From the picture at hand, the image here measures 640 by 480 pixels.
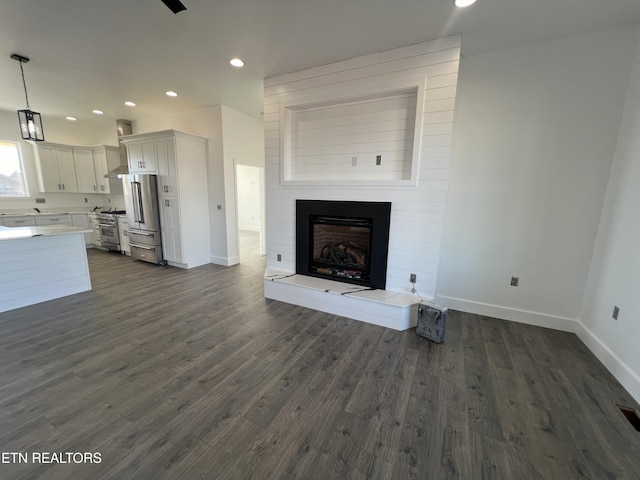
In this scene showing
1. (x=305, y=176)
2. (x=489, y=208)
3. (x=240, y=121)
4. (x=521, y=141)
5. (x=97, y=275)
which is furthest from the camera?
(x=240, y=121)

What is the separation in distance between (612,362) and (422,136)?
2.69 metres

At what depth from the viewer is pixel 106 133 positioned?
6.65 meters

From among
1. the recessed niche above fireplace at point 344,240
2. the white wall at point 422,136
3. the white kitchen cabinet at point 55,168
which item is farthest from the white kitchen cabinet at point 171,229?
the white kitchen cabinet at point 55,168

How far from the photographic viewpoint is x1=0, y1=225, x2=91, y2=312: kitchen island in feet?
10.2

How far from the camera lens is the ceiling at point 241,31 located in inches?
87.4

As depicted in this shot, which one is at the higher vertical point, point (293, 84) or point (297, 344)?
point (293, 84)

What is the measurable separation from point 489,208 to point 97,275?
20.3ft

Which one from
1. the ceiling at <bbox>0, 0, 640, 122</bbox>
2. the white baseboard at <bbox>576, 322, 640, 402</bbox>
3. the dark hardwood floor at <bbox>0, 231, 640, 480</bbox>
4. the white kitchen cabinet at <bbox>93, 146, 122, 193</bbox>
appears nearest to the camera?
the dark hardwood floor at <bbox>0, 231, 640, 480</bbox>

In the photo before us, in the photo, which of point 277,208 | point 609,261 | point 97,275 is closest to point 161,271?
point 97,275

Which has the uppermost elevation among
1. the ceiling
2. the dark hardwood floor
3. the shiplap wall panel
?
the ceiling

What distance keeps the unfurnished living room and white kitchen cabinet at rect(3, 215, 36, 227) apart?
2437mm

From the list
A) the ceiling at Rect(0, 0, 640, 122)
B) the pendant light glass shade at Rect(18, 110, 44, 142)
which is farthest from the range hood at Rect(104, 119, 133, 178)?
the pendant light glass shade at Rect(18, 110, 44, 142)

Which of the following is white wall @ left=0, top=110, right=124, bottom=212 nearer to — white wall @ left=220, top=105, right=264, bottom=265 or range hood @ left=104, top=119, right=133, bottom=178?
range hood @ left=104, top=119, right=133, bottom=178

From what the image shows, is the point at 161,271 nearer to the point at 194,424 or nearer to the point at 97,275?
the point at 97,275
